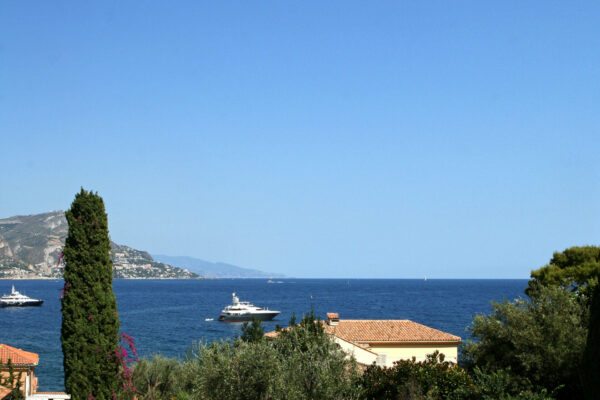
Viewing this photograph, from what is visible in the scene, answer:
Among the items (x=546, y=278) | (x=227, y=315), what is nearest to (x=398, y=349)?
(x=546, y=278)

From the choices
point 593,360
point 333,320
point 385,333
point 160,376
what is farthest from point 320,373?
point 333,320

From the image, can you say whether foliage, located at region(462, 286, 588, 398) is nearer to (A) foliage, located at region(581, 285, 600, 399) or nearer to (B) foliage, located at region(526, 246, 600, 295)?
(A) foliage, located at region(581, 285, 600, 399)

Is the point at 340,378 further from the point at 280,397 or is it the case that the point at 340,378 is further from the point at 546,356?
the point at 546,356

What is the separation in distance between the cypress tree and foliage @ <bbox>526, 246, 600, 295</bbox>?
27400 mm

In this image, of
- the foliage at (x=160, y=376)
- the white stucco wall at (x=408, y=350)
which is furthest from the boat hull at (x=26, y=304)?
the white stucco wall at (x=408, y=350)

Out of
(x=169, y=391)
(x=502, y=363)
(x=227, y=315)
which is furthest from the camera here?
(x=227, y=315)

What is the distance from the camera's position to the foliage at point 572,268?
37.8 metres

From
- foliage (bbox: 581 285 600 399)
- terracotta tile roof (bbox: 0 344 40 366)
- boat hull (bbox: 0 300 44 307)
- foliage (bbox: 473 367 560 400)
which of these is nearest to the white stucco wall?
foliage (bbox: 473 367 560 400)

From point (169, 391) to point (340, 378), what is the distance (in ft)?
54.5

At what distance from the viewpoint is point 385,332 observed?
3897 cm

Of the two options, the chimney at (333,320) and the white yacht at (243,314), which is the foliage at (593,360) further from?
the white yacht at (243,314)

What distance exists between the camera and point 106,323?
17.8 m

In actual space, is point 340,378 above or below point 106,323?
below

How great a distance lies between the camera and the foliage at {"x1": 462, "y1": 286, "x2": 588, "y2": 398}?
22.5m
